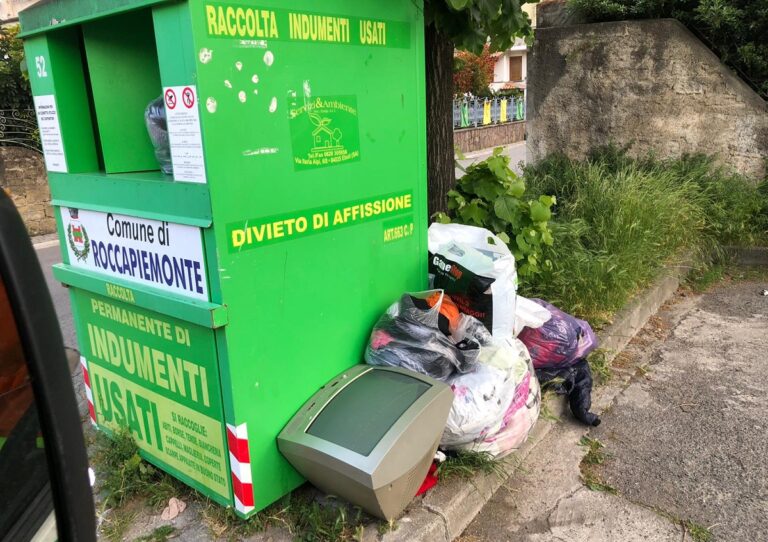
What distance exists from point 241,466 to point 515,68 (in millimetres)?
37642

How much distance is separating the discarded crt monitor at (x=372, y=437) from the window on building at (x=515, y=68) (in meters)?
36.7

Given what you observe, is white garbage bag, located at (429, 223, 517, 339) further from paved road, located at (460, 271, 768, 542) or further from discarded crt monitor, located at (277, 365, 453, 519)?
paved road, located at (460, 271, 768, 542)

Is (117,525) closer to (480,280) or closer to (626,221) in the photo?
(480,280)

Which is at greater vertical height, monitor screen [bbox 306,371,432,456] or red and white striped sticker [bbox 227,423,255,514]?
monitor screen [bbox 306,371,432,456]

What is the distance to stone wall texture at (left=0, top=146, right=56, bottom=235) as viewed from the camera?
977 centimetres

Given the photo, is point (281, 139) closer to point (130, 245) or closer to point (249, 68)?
point (249, 68)

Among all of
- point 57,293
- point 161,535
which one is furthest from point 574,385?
point 57,293

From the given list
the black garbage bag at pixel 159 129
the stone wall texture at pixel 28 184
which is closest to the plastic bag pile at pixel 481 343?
the black garbage bag at pixel 159 129

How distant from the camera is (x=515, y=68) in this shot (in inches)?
1448

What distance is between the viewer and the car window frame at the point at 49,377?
3.05 feet

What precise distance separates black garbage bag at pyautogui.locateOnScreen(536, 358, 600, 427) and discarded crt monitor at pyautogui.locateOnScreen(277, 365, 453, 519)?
3.70 ft

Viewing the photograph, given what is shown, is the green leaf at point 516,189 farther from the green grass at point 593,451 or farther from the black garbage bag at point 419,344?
the green grass at point 593,451

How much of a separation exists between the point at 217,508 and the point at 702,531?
1.92m

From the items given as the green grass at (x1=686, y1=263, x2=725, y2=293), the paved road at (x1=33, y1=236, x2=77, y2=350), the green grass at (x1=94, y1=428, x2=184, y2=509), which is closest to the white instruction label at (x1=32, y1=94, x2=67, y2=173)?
the paved road at (x1=33, y1=236, x2=77, y2=350)
